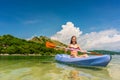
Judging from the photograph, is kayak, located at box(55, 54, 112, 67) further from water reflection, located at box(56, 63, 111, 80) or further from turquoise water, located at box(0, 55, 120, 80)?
water reflection, located at box(56, 63, 111, 80)

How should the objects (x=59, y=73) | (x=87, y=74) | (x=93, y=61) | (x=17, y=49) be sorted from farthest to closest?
(x=17, y=49) → (x=93, y=61) → (x=59, y=73) → (x=87, y=74)

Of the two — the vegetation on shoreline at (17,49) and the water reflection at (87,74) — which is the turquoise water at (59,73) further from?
the vegetation on shoreline at (17,49)

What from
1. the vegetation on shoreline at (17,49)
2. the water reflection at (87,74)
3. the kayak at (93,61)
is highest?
the vegetation on shoreline at (17,49)

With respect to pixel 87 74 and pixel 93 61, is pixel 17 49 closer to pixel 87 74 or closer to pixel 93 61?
pixel 93 61

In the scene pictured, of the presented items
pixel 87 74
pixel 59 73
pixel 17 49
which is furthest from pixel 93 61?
pixel 17 49

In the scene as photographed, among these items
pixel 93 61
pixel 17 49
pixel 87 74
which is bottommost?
pixel 87 74

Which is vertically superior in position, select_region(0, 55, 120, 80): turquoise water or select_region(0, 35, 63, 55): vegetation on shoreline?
select_region(0, 35, 63, 55): vegetation on shoreline

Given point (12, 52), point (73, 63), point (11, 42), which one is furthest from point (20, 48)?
point (73, 63)

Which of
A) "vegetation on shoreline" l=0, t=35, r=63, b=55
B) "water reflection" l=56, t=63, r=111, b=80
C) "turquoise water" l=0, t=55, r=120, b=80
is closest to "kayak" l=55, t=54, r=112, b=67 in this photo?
"turquoise water" l=0, t=55, r=120, b=80

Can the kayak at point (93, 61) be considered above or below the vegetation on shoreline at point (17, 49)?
below

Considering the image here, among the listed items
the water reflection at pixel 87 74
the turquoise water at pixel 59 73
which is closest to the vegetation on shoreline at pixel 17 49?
the turquoise water at pixel 59 73

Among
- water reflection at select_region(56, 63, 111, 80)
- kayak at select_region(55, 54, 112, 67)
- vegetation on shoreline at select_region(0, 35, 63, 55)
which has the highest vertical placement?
vegetation on shoreline at select_region(0, 35, 63, 55)

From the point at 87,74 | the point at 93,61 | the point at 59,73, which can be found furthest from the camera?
the point at 93,61

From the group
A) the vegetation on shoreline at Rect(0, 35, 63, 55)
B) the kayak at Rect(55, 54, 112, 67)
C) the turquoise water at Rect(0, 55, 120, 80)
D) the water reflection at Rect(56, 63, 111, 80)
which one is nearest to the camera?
the water reflection at Rect(56, 63, 111, 80)
